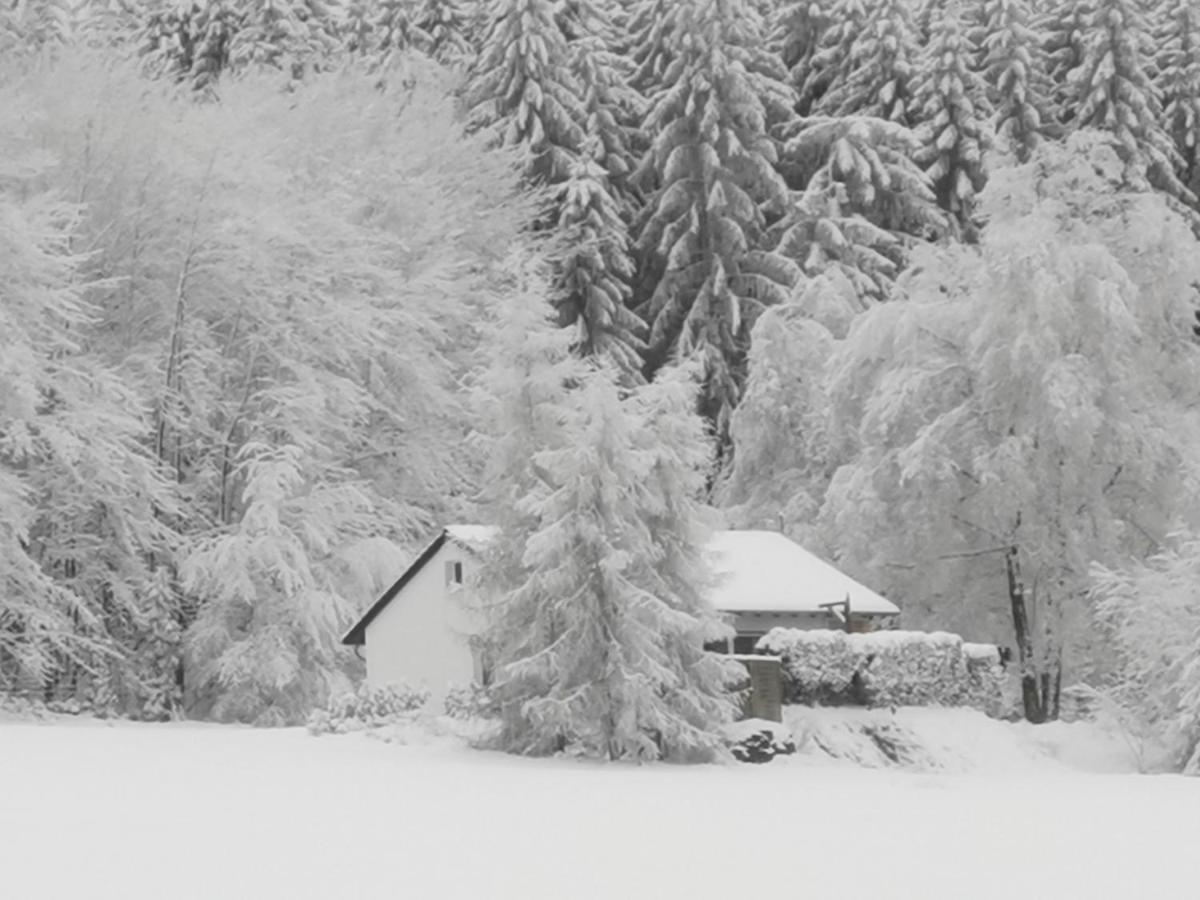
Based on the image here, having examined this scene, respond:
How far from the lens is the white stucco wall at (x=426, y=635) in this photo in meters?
29.4

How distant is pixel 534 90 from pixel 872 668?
2711 cm

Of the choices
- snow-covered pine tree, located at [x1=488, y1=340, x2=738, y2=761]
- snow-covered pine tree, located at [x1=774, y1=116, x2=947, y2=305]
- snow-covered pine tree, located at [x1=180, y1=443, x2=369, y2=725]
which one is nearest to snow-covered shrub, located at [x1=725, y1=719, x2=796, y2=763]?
snow-covered pine tree, located at [x1=488, y1=340, x2=738, y2=761]

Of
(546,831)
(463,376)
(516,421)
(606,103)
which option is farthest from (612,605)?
(606,103)

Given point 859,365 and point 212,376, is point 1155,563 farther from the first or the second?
point 212,376

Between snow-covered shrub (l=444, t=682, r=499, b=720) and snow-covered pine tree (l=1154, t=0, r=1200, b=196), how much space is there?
3500cm

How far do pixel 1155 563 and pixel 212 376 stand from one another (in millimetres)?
20344

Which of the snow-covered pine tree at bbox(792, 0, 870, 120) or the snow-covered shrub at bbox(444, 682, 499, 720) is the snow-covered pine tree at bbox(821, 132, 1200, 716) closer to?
the snow-covered shrub at bbox(444, 682, 499, 720)

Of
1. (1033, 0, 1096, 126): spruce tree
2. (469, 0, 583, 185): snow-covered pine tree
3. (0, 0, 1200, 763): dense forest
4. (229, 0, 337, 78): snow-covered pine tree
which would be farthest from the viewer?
(229, 0, 337, 78): snow-covered pine tree

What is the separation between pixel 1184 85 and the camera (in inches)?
2024

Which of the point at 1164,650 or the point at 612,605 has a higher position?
the point at 612,605

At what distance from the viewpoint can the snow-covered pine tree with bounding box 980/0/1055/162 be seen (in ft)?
163

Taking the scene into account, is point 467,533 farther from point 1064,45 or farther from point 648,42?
point 1064,45

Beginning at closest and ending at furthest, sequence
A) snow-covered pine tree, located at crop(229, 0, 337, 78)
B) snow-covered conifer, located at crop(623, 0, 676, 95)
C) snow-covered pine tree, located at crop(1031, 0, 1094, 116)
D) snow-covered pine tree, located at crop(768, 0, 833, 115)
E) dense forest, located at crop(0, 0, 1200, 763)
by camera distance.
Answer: dense forest, located at crop(0, 0, 1200, 763)
snow-covered pine tree, located at crop(1031, 0, 1094, 116)
snow-covered pine tree, located at crop(229, 0, 337, 78)
snow-covered conifer, located at crop(623, 0, 676, 95)
snow-covered pine tree, located at crop(768, 0, 833, 115)

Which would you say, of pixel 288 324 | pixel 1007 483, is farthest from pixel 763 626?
pixel 288 324
